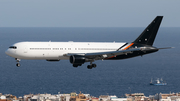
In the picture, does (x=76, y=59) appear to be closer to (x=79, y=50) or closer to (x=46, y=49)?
(x=79, y=50)

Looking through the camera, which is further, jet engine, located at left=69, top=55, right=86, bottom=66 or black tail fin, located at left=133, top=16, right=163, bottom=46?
black tail fin, located at left=133, top=16, right=163, bottom=46

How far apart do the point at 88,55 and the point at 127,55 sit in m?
13.9

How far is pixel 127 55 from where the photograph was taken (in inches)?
4690

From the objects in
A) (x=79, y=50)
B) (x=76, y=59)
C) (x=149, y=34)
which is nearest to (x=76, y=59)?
(x=76, y=59)

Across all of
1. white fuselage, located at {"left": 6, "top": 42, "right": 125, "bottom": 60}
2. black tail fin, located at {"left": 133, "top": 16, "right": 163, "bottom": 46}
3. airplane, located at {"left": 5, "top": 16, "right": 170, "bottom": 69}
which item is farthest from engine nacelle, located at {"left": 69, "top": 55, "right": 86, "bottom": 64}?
black tail fin, located at {"left": 133, "top": 16, "right": 163, "bottom": 46}

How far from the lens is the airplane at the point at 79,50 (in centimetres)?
10806

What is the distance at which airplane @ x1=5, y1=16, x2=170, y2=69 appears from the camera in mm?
108062

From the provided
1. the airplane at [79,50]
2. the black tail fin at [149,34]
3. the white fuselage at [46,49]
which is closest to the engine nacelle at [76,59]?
the airplane at [79,50]

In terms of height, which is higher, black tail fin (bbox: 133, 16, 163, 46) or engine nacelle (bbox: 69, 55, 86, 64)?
black tail fin (bbox: 133, 16, 163, 46)

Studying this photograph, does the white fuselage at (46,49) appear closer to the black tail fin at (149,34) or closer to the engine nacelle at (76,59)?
the engine nacelle at (76,59)

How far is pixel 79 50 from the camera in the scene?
370 ft

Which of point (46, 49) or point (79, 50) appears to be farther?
point (79, 50)

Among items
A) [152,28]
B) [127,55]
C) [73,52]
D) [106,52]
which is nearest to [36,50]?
[73,52]

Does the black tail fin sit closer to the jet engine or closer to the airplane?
the airplane
